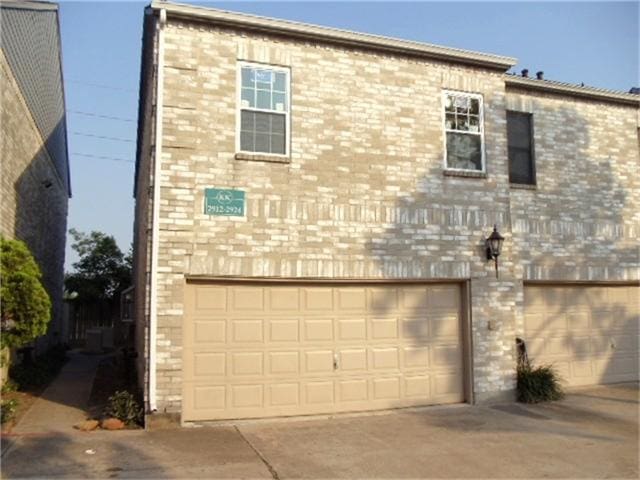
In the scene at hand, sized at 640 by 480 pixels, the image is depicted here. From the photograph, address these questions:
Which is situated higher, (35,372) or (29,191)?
(29,191)

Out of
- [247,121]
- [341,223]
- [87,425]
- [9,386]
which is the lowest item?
[87,425]

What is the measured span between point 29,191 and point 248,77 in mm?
7157

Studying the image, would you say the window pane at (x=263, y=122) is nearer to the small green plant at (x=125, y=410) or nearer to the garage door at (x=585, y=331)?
the small green plant at (x=125, y=410)

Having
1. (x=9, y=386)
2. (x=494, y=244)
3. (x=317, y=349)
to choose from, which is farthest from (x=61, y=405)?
(x=494, y=244)

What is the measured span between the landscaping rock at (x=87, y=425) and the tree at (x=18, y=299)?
1397 mm

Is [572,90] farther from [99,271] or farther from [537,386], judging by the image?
[99,271]

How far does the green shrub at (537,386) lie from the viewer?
10523 mm

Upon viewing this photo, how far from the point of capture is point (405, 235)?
33.4ft

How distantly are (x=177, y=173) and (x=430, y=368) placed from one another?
17.1 ft

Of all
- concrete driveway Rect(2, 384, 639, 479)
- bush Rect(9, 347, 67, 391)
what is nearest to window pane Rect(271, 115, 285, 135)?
concrete driveway Rect(2, 384, 639, 479)

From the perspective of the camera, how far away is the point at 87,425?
8.34m

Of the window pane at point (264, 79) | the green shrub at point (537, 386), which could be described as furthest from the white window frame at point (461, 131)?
the green shrub at point (537, 386)

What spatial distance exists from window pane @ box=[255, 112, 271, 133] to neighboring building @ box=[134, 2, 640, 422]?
24 mm

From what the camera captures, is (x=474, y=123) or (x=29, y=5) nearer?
(x=474, y=123)
